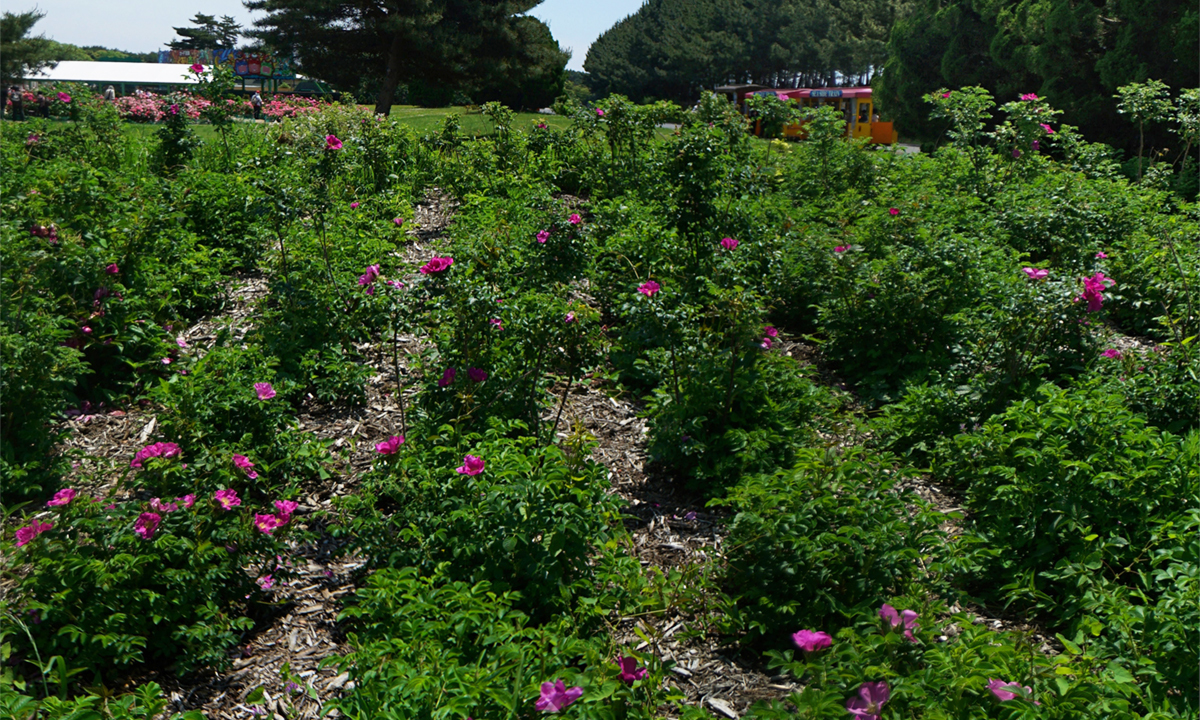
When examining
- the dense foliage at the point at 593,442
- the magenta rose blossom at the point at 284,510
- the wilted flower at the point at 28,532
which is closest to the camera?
the dense foliage at the point at 593,442

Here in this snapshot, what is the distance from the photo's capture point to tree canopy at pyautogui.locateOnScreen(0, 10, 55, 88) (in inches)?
998

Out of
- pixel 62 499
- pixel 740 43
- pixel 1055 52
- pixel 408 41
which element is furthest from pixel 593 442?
pixel 740 43

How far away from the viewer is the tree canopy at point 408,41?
22219 mm

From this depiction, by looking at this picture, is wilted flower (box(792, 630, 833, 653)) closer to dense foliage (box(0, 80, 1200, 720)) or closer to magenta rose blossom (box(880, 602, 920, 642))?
dense foliage (box(0, 80, 1200, 720))

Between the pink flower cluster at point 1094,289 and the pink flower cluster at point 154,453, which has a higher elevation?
the pink flower cluster at point 1094,289

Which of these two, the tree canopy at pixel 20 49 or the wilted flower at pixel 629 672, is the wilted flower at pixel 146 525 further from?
the tree canopy at pixel 20 49

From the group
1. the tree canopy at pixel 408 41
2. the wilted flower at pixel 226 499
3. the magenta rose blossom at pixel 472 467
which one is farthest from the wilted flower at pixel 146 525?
the tree canopy at pixel 408 41

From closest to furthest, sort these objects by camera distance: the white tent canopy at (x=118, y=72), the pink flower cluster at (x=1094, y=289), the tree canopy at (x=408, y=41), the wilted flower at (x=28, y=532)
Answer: the wilted flower at (x=28, y=532) < the pink flower cluster at (x=1094, y=289) < the tree canopy at (x=408, y=41) < the white tent canopy at (x=118, y=72)

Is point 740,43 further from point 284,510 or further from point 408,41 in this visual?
point 284,510

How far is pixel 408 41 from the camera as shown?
22.8 m

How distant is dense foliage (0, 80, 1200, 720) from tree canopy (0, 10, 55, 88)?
966 inches

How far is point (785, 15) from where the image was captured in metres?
59.8

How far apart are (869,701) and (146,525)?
2.22 meters

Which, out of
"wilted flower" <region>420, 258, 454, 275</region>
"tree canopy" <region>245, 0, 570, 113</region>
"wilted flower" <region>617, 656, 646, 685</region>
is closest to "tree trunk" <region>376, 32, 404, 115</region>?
"tree canopy" <region>245, 0, 570, 113</region>
